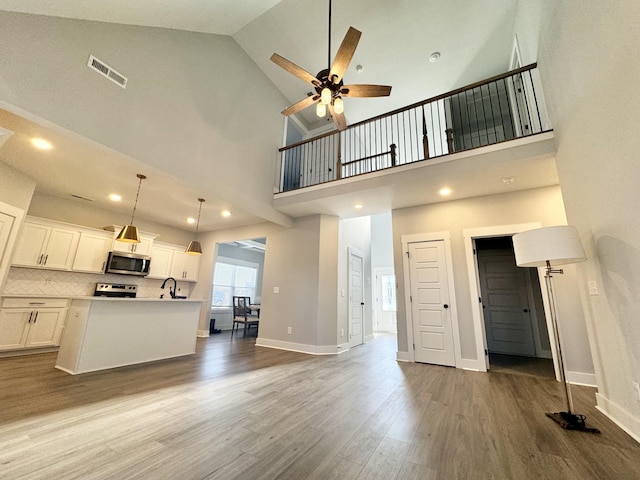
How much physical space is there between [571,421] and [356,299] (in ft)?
13.2

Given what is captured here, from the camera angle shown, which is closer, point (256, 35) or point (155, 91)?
point (155, 91)

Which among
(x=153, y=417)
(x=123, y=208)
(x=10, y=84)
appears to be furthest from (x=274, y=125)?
(x=153, y=417)

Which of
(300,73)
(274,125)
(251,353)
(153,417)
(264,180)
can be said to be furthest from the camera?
(274,125)

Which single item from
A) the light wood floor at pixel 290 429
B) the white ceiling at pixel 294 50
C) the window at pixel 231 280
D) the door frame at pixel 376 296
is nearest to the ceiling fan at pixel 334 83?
the white ceiling at pixel 294 50

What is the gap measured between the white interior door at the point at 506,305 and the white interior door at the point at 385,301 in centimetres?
366

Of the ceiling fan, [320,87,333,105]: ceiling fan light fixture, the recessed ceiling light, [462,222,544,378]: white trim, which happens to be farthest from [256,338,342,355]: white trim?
the recessed ceiling light

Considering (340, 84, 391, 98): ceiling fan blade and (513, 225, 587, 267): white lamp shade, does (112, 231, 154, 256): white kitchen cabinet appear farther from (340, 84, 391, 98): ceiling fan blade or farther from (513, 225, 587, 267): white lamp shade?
(513, 225, 587, 267): white lamp shade

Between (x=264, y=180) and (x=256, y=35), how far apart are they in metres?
2.63

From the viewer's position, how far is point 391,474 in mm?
1457

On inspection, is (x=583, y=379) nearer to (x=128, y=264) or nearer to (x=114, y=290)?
(x=128, y=264)

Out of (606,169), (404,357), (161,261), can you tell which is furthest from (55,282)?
(606,169)

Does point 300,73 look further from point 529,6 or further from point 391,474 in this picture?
point 391,474

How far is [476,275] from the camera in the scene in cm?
408

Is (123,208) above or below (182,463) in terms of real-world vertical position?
above
